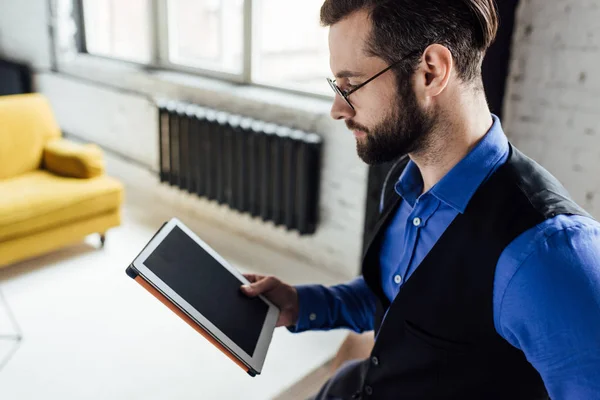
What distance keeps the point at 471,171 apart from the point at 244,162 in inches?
91.0

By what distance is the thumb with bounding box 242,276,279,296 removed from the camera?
1.24 m

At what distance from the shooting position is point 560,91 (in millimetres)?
2219

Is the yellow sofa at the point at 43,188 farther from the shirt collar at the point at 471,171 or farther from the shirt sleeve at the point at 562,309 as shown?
the shirt sleeve at the point at 562,309

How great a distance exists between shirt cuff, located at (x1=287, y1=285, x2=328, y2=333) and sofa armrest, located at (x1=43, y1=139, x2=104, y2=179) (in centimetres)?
233

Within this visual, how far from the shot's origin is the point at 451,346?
1.01 metres

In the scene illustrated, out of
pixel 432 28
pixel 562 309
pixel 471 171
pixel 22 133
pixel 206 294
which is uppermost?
pixel 432 28

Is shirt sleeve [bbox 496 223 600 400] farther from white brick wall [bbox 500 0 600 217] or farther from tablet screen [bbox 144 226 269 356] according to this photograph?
white brick wall [bbox 500 0 600 217]

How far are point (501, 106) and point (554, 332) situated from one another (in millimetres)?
1701

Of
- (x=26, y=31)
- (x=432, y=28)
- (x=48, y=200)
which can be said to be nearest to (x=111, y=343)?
(x=48, y=200)

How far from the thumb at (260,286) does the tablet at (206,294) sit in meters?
0.01

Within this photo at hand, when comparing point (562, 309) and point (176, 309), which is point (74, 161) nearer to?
point (176, 309)

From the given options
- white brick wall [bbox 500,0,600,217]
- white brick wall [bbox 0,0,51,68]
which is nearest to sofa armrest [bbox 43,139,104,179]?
white brick wall [bbox 0,0,51,68]

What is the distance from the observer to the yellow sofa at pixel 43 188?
292 centimetres

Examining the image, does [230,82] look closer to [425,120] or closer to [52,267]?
[52,267]
